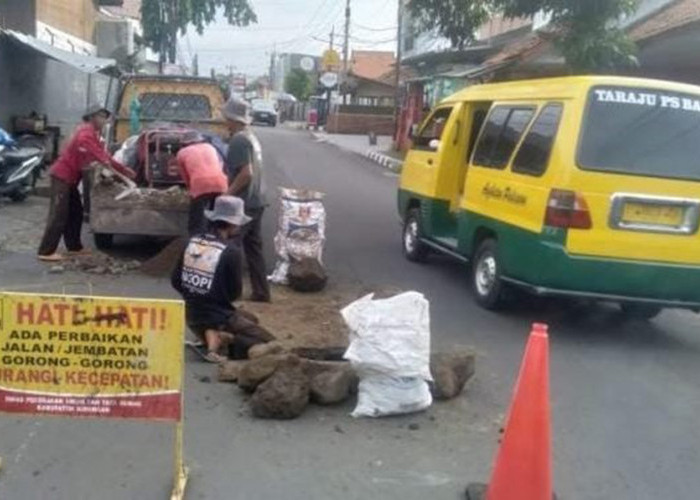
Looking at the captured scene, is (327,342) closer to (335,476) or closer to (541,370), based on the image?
(335,476)

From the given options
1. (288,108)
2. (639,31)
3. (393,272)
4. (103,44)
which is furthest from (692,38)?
(288,108)

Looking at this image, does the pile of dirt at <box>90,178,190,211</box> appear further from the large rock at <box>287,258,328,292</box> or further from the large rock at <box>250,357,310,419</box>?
the large rock at <box>250,357,310,419</box>

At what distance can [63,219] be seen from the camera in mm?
9742

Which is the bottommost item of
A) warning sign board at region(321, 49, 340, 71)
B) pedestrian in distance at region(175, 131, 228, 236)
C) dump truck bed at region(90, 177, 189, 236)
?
dump truck bed at region(90, 177, 189, 236)

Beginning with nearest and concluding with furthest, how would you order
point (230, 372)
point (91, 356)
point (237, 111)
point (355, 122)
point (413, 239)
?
point (91, 356)
point (230, 372)
point (237, 111)
point (413, 239)
point (355, 122)

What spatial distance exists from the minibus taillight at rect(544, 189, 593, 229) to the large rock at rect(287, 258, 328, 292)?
2.38 metres

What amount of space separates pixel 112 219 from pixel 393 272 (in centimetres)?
294

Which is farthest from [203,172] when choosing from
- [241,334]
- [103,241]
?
[241,334]

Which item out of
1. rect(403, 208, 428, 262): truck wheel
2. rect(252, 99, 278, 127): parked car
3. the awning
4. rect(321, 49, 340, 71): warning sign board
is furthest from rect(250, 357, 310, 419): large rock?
rect(321, 49, 340, 71): warning sign board

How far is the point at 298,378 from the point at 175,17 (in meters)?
32.3

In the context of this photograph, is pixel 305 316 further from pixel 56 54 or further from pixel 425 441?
pixel 56 54

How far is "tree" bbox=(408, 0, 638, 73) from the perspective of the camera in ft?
47.4

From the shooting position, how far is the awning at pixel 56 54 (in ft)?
59.1

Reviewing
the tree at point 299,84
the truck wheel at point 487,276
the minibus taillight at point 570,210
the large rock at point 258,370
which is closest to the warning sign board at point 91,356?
the large rock at point 258,370
